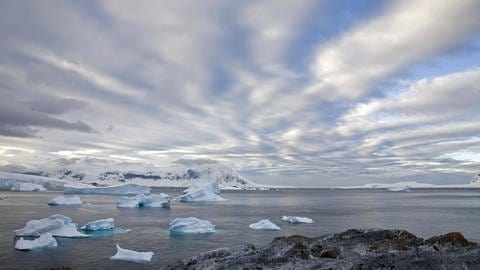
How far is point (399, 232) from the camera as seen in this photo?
32.1 ft

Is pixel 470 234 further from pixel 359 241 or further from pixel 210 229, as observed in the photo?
pixel 359 241

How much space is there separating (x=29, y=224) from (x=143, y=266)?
13.0m

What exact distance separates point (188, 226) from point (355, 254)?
21.0 m

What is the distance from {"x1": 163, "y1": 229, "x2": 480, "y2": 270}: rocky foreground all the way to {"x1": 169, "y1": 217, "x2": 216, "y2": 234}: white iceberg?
736 inches

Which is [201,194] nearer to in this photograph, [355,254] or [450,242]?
[355,254]

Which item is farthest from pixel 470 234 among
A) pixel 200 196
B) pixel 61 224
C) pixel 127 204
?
pixel 200 196

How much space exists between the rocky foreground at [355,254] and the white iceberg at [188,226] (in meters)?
18.7

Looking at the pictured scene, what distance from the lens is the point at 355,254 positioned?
8.51 m

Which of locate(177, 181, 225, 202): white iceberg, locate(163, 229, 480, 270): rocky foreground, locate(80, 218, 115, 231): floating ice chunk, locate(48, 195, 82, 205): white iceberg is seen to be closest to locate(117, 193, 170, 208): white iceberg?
locate(48, 195, 82, 205): white iceberg

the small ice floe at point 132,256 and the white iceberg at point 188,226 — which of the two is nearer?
the small ice floe at point 132,256

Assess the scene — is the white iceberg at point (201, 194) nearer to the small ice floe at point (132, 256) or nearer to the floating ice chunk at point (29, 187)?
the small ice floe at point (132, 256)

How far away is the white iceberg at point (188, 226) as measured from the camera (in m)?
28.0

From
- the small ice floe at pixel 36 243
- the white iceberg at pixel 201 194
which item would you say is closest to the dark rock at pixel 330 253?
the small ice floe at pixel 36 243

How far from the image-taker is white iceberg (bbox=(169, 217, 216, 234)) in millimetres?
27953
